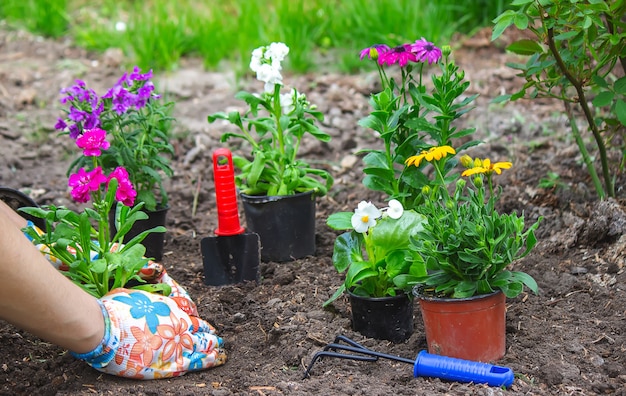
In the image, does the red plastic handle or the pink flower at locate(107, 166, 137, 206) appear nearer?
the pink flower at locate(107, 166, 137, 206)

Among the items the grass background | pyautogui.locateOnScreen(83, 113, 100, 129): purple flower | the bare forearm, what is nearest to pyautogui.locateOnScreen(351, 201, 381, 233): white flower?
the bare forearm

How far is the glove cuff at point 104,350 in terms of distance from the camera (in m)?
1.93

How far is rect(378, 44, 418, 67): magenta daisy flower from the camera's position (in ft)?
7.41

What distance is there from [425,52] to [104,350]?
1.17m

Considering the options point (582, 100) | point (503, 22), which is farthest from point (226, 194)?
point (582, 100)

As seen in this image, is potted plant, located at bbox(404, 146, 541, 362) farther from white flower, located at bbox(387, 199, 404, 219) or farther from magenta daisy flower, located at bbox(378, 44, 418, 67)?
magenta daisy flower, located at bbox(378, 44, 418, 67)

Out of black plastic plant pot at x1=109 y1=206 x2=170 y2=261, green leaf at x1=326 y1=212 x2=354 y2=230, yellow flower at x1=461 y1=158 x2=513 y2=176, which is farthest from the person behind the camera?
black plastic plant pot at x1=109 y1=206 x2=170 y2=261

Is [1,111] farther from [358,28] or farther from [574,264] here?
[574,264]

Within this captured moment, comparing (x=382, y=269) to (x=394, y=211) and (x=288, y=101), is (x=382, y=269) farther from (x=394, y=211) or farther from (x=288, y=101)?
(x=288, y=101)

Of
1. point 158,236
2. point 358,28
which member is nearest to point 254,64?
point 158,236

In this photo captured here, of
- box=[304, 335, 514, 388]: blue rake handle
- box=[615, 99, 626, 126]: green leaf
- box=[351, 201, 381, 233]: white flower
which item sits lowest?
box=[304, 335, 514, 388]: blue rake handle

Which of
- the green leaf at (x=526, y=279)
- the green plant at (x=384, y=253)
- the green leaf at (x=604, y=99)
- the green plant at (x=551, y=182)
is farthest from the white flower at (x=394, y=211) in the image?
the green plant at (x=551, y=182)

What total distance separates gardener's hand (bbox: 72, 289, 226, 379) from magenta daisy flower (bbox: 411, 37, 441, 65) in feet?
3.16

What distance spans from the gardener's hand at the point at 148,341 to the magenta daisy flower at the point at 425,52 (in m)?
0.96
